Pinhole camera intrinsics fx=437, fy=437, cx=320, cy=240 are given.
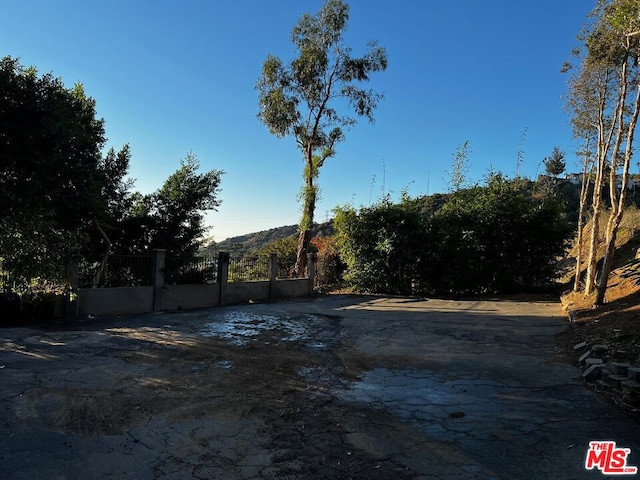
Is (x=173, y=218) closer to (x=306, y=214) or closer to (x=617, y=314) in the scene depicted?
(x=306, y=214)

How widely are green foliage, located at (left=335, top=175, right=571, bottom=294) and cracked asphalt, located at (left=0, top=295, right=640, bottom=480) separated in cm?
802

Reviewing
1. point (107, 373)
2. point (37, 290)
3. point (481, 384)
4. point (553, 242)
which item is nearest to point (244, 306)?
point (37, 290)

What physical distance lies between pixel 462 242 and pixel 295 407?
13110 millimetres

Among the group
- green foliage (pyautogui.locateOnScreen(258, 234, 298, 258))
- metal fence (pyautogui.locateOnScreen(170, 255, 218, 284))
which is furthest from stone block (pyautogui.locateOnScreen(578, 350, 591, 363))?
green foliage (pyautogui.locateOnScreen(258, 234, 298, 258))

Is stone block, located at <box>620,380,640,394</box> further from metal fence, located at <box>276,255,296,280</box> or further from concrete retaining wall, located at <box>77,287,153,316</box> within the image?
metal fence, located at <box>276,255,296,280</box>

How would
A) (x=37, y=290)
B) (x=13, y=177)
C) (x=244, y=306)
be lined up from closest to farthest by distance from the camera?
(x=13, y=177) < (x=37, y=290) < (x=244, y=306)

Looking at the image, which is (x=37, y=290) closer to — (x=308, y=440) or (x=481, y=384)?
(x=308, y=440)

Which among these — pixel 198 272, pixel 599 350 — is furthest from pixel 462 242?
pixel 599 350

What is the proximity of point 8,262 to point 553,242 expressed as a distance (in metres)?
16.6

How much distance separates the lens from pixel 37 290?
1022 centimetres

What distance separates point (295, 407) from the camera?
4508 mm

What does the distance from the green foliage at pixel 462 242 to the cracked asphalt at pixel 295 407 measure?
802cm

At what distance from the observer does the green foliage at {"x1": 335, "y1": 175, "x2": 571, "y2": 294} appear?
632 inches

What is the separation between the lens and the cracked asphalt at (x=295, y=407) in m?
3.25
